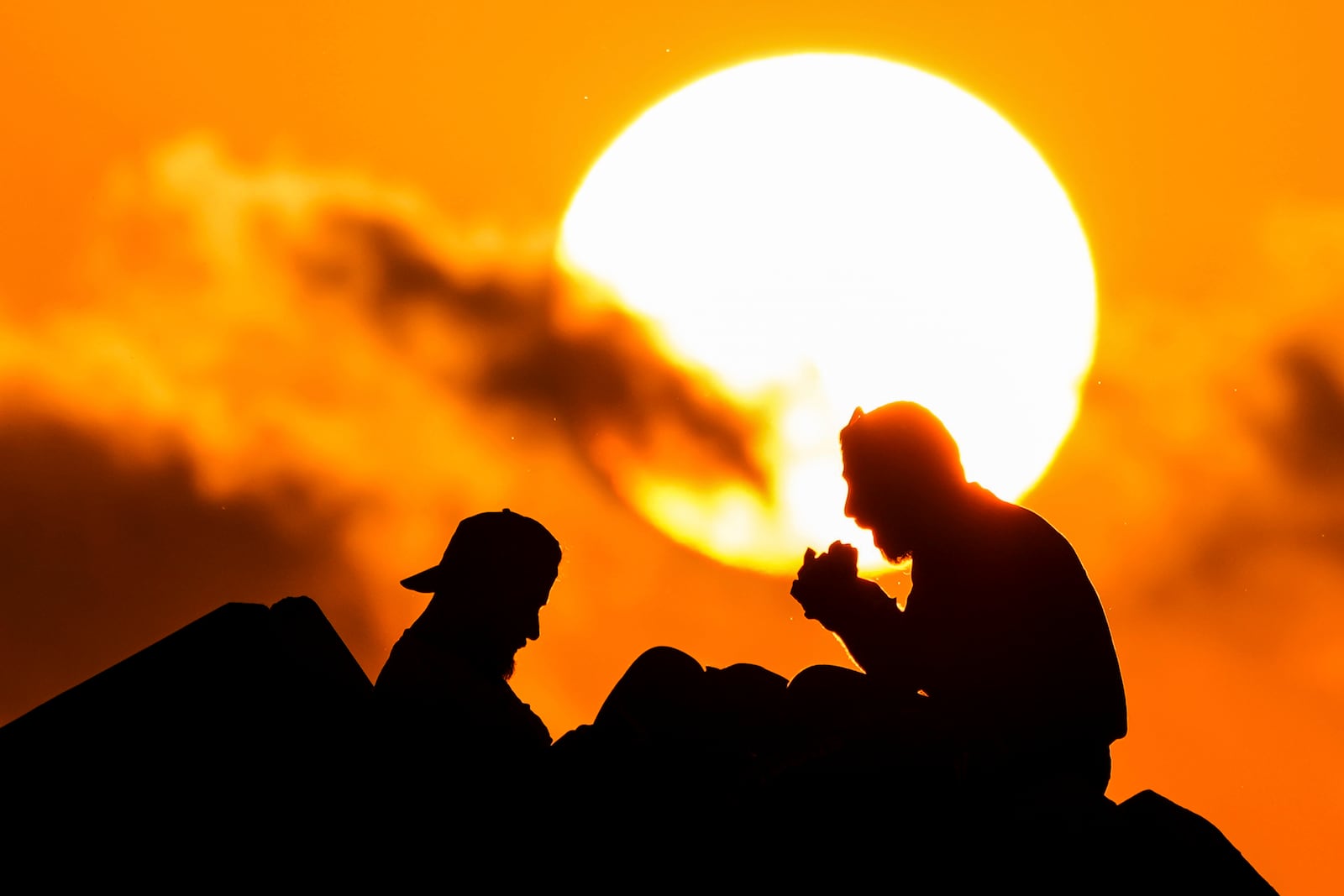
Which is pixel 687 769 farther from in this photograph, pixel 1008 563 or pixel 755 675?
pixel 1008 563

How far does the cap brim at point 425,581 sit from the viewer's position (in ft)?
27.3

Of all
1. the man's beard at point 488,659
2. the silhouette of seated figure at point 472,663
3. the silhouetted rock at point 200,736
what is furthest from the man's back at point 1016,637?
the man's beard at point 488,659

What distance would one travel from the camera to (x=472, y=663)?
816 centimetres

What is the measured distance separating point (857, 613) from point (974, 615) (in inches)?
19.1

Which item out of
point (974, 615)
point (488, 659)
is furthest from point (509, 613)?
point (974, 615)

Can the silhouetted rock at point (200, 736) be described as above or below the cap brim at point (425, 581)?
below

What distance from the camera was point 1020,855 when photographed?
571 centimetres

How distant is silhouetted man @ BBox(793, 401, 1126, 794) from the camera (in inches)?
243

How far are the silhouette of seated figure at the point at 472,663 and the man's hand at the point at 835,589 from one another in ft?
4.22

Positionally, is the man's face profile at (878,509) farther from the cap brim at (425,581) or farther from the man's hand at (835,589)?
the cap brim at (425,581)

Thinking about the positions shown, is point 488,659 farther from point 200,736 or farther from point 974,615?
point 974,615

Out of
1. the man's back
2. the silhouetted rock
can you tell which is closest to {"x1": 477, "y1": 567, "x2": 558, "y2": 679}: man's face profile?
the silhouetted rock

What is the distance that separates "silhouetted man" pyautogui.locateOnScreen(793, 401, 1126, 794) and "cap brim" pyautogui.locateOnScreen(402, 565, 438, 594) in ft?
8.13

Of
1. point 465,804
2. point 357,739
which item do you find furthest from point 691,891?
point 357,739
